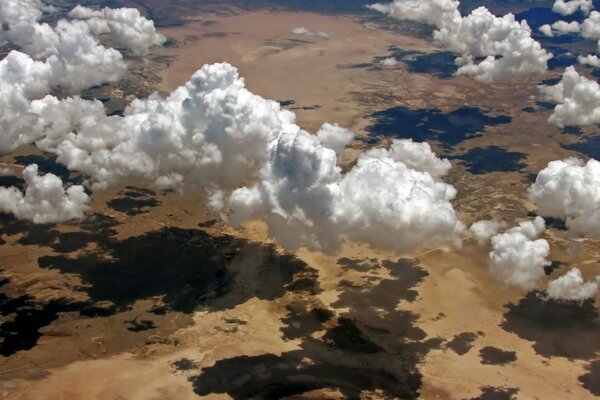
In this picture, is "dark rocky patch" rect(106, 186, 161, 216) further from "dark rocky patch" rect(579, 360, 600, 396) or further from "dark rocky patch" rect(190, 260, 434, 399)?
"dark rocky patch" rect(579, 360, 600, 396)

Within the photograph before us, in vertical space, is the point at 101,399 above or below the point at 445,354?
below

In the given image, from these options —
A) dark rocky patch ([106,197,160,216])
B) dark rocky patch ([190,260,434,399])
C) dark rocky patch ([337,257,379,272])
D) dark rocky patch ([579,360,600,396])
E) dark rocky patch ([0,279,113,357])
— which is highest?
dark rocky patch ([106,197,160,216])

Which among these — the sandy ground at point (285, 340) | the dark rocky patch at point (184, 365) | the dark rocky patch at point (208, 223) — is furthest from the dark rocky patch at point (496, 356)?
the dark rocky patch at point (208, 223)

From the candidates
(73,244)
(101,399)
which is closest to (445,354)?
(101,399)

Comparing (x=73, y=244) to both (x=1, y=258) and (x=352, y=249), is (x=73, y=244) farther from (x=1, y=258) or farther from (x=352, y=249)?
(x=352, y=249)

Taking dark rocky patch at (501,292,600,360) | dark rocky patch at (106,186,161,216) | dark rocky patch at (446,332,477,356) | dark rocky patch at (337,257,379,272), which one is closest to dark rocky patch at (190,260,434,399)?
dark rocky patch at (446,332,477,356)

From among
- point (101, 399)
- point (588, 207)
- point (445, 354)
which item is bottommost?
point (101, 399)
